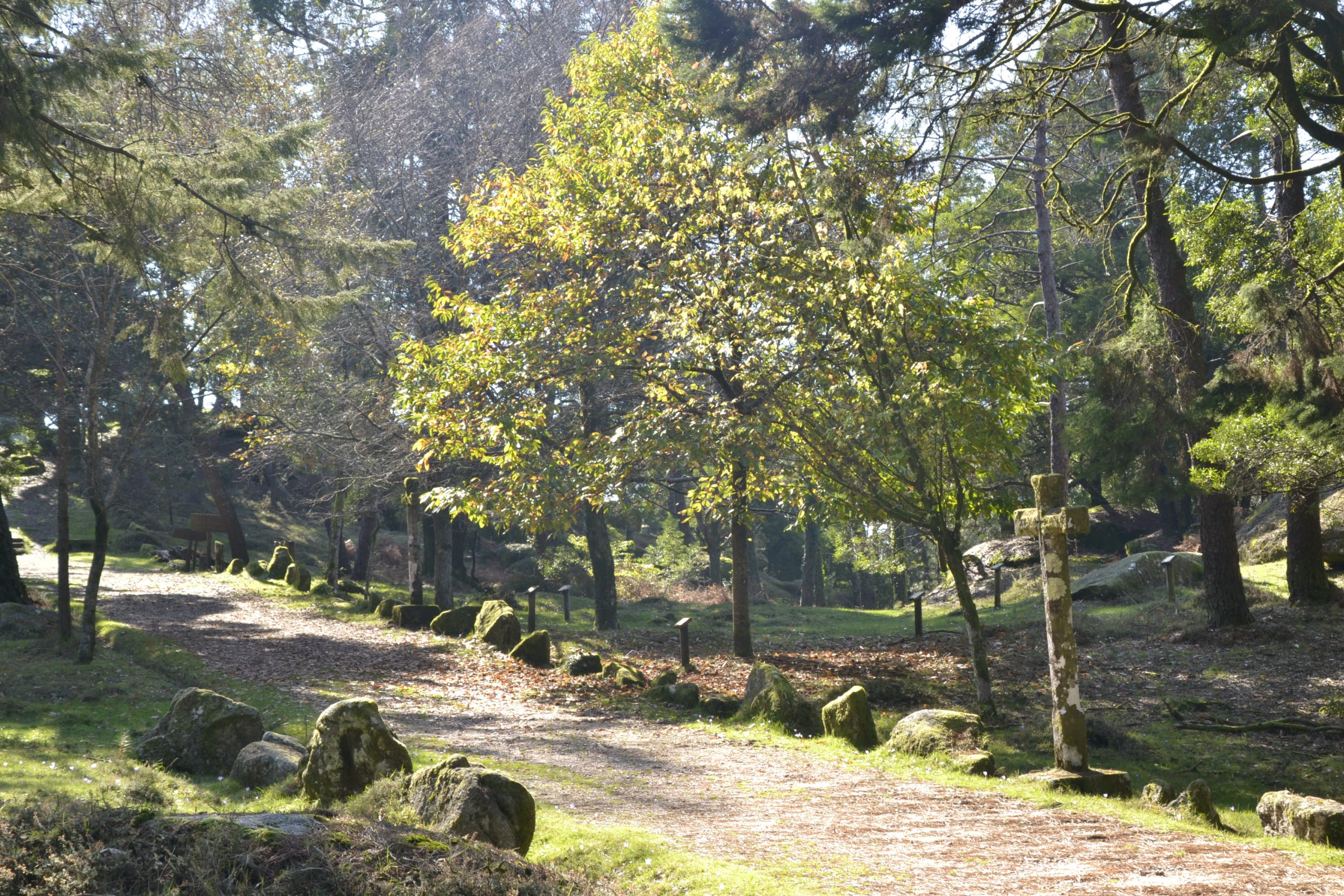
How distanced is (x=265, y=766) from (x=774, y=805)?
4714mm

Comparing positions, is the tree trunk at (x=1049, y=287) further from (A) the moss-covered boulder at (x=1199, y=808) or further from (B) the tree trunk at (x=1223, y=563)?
(A) the moss-covered boulder at (x=1199, y=808)

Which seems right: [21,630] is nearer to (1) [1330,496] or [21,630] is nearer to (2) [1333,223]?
(2) [1333,223]

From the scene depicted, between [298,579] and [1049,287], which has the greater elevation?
[1049,287]

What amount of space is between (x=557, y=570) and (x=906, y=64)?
23327 mm

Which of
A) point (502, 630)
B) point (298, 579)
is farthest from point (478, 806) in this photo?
point (298, 579)

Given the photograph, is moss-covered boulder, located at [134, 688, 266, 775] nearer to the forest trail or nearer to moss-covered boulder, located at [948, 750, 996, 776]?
the forest trail

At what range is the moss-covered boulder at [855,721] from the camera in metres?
11.9

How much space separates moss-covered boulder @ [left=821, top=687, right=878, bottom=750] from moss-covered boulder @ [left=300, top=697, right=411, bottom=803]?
576 cm

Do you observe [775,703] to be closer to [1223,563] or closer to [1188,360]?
[1223,563]

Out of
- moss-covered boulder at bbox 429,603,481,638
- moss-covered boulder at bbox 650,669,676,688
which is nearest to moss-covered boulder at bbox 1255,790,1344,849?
moss-covered boulder at bbox 650,669,676,688

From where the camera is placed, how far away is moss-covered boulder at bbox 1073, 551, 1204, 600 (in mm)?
Result: 20719

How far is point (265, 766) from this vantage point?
8820 millimetres

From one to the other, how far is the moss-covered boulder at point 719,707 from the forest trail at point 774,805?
76cm

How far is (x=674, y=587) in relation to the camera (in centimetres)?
3719
